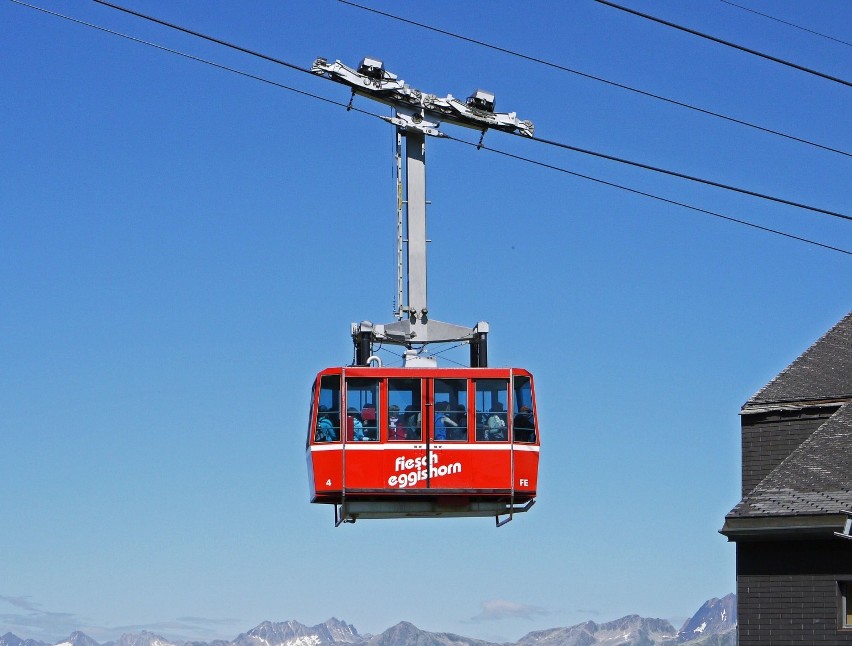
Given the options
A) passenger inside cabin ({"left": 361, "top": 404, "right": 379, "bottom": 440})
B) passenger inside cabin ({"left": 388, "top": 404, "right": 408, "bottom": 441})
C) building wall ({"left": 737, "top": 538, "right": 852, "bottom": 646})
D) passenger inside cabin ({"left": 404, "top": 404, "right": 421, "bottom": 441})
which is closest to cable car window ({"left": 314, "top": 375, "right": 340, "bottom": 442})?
passenger inside cabin ({"left": 361, "top": 404, "right": 379, "bottom": 440})

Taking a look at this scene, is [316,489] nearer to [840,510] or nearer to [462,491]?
[462,491]

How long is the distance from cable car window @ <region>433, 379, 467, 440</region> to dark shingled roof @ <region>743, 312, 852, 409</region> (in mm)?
7356

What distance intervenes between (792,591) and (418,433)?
299 inches

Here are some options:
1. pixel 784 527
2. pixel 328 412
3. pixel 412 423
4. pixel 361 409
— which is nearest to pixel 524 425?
pixel 412 423

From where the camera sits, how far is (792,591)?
2770cm

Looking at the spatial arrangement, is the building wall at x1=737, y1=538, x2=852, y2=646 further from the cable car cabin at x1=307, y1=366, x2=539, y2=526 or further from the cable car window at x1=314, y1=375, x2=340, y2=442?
the cable car window at x1=314, y1=375, x2=340, y2=442

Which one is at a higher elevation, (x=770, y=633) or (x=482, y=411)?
(x=482, y=411)

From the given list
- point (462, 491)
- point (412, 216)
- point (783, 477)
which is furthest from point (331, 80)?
point (783, 477)

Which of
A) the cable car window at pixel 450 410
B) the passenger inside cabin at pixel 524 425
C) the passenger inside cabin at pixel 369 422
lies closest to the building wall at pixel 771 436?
the passenger inside cabin at pixel 524 425

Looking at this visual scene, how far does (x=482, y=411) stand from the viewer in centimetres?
2581

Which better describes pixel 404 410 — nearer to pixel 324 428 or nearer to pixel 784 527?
pixel 324 428

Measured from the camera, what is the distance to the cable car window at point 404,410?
84.2 ft

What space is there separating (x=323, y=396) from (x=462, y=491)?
2.79 metres

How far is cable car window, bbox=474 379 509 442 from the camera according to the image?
Answer: 25.7m
